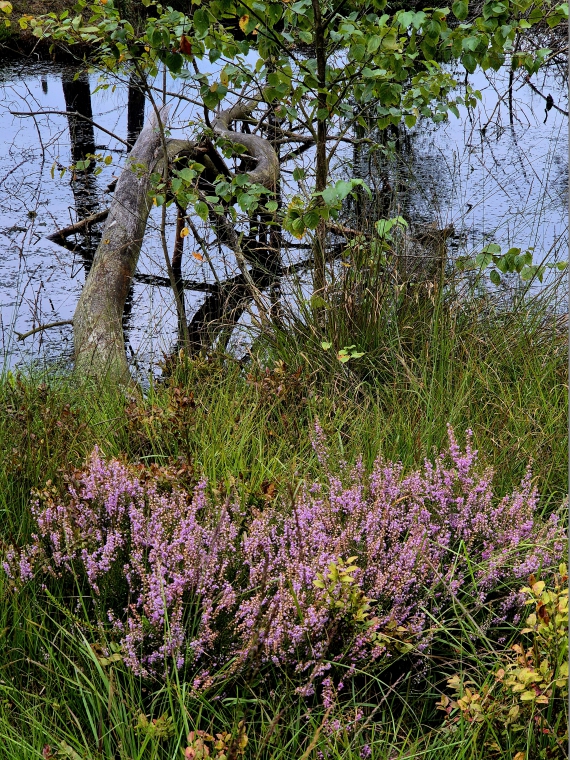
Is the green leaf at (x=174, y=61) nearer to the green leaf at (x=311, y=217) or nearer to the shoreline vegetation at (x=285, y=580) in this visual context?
the shoreline vegetation at (x=285, y=580)

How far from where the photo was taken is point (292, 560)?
2.22 metres

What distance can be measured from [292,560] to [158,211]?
5.78 metres

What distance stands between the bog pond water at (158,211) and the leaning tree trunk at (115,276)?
22 cm

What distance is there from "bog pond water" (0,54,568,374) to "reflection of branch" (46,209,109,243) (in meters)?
0.06

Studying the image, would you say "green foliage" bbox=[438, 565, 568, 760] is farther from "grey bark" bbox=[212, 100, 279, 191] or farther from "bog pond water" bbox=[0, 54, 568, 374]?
"grey bark" bbox=[212, 100, 279, 191]

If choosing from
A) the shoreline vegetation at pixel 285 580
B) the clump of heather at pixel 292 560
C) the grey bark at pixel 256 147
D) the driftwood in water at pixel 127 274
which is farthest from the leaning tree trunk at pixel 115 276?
the clump of heather at pixel 292 560

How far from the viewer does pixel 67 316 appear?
5.75 m

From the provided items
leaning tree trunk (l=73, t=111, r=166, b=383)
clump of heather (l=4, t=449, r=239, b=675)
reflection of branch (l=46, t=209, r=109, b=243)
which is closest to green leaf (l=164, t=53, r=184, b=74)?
leaning tree trunk (l=73, t=111, r=166, b=383)

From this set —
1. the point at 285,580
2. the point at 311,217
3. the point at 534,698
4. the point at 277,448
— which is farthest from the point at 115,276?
the point at 534,698

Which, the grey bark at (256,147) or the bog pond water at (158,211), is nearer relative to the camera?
the bog pond water at (158,211)

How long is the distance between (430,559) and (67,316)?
4180 millimetres

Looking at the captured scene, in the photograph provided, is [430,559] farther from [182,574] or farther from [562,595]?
[182,574]

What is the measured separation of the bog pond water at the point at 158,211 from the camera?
210 inches

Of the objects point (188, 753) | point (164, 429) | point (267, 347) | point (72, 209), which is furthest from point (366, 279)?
point (72, 209)
